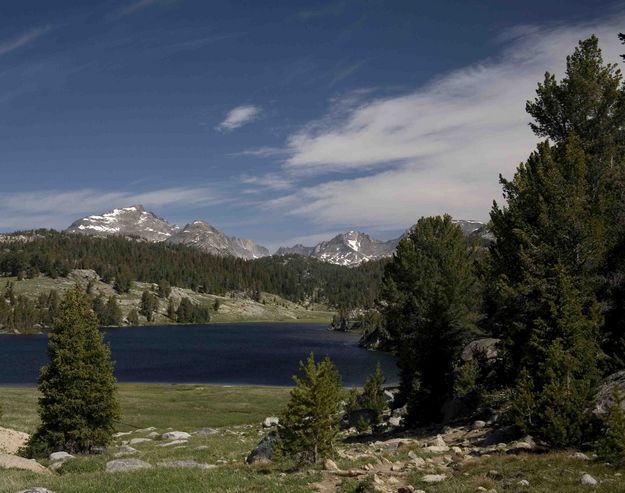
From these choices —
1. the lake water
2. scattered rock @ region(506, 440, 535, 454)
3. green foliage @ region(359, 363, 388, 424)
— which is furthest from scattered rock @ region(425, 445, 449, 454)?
the lake water

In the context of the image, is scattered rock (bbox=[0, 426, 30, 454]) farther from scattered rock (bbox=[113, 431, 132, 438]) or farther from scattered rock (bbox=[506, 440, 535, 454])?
scattered rock (bbox=[506, 440, 535, 454])

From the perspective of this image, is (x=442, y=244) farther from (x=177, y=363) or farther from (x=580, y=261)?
(x=177, y=363)

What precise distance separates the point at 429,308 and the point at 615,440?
2654cm

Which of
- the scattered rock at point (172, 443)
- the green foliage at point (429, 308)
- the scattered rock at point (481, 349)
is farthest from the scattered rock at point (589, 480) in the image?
the scattered rock at point (481, 349)

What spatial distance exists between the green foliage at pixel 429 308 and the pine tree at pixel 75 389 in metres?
22.3

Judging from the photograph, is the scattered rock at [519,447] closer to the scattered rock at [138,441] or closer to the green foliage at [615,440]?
the green foliage at [615,440]

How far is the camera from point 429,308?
141 feet

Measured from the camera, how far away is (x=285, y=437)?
23078 mm

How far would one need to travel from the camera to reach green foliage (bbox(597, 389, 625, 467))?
16422 mm

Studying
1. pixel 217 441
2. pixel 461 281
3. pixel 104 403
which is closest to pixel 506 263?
pixel 461 281

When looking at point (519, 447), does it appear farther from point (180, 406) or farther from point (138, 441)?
point (180, 406)

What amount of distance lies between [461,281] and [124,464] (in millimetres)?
37448

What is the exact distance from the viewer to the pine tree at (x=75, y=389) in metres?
32.2

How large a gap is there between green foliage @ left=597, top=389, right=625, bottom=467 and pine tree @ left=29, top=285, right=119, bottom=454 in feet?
92.7
